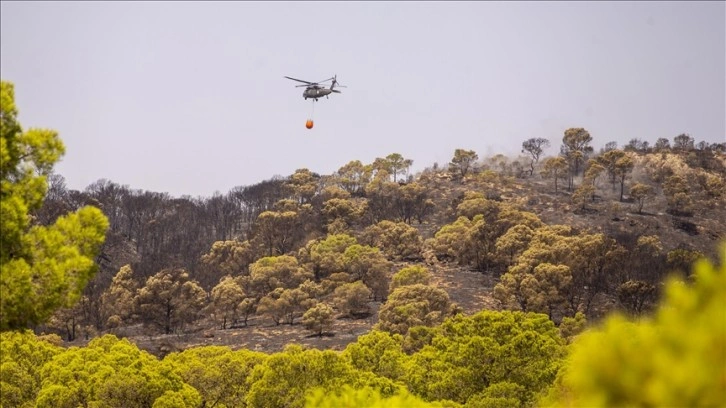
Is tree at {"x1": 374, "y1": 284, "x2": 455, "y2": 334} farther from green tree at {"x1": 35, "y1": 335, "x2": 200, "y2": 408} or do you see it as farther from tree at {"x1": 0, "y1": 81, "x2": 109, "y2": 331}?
tree at {"x1": 0, "y1": 81, "x2": 109, "y2": 331}

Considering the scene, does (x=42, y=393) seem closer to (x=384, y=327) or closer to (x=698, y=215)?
(x=384, y=327)

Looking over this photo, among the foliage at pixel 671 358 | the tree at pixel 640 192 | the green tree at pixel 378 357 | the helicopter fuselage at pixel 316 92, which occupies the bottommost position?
the green tree at pixel 378 357

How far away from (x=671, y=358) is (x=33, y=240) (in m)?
8.82

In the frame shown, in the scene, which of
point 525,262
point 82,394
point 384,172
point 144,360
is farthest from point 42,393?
point 384,172

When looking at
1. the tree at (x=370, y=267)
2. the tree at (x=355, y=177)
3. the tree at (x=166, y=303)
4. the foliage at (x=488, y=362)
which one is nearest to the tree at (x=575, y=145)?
the tree at (x=355, y=177)

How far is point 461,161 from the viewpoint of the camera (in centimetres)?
11369

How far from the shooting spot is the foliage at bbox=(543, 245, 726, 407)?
3.54 meters

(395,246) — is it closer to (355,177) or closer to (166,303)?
(166,303)

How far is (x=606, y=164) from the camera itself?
102625 mm

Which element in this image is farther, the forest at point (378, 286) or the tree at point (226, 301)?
the tree at point (226, 301)

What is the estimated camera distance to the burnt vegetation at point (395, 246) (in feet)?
185

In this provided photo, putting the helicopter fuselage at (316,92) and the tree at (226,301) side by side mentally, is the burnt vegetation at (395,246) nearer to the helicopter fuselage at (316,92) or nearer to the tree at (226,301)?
the tree at (226,301)

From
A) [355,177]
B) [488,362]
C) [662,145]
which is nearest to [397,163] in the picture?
[355,177]

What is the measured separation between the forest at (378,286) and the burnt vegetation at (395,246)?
11.1 inches
